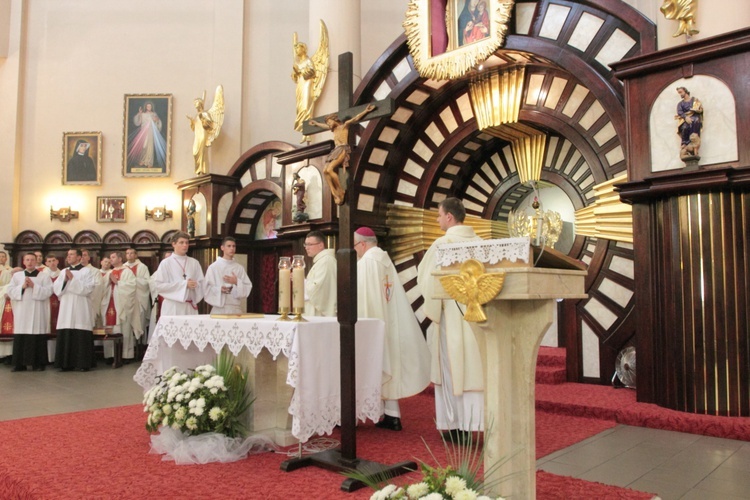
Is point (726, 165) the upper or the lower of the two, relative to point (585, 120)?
lower

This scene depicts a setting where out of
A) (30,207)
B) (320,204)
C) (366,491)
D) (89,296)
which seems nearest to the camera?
(366,491)

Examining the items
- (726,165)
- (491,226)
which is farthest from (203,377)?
(491,226)

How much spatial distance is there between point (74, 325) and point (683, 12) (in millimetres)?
8794

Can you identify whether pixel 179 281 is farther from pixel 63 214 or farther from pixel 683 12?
pixel 63 214

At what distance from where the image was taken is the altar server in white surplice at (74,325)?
30.3 feet

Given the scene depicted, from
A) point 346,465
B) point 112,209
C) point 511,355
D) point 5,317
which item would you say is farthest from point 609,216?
point 112,209

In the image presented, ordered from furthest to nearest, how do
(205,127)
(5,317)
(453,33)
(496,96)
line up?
(205,127) → (5,317) → (496,96) → (453,33)

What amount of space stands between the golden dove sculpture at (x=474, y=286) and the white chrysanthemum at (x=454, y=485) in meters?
0.66

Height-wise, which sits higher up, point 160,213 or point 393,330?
point 160,213

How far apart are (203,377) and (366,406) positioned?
117 cm

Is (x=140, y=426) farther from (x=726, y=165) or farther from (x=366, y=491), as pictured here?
(x=726, y=165)

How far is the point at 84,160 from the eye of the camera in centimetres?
1336

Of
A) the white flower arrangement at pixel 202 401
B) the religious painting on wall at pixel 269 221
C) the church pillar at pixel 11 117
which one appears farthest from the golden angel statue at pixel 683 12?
the church pillar at pixel 11 117

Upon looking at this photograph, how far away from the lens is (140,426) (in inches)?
200
